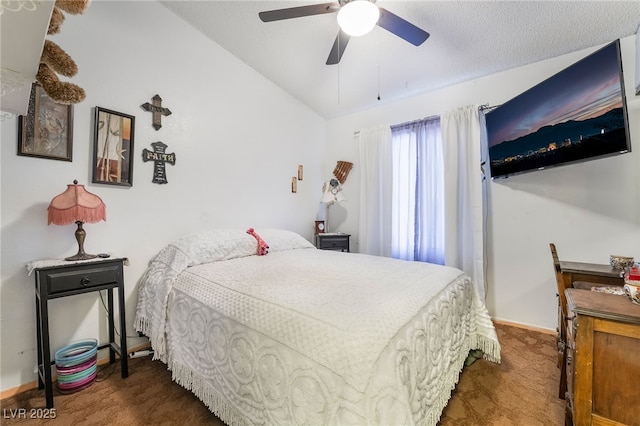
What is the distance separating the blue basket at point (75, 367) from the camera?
157 cm

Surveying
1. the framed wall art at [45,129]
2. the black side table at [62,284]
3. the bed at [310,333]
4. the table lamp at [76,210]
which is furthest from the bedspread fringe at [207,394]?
the framed wall art at [45,129]

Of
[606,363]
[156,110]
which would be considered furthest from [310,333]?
[156,110]

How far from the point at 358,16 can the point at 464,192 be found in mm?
2129

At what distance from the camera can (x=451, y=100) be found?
3.07 meters

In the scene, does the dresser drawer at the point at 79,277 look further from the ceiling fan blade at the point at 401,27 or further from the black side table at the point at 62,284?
the ceiling fan blade at the point at 401,27

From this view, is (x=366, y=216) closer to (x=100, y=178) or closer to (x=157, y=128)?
(x=157, y=128)

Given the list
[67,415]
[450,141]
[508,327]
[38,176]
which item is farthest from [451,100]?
[67,415]

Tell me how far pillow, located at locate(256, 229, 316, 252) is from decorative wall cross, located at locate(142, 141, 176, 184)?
98cm

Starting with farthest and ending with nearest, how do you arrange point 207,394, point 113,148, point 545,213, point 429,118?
1. point 429,118
2. point 545,213
3. point 113,148
4. point 207,394

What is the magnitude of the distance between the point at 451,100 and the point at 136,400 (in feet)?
13.0

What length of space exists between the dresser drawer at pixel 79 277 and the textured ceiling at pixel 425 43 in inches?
86.4

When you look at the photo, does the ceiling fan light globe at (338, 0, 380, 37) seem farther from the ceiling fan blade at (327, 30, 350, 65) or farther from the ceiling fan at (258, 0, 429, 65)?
the ceiling fan blade at (327, 30, 350, 65)

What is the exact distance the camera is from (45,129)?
165 centimetres

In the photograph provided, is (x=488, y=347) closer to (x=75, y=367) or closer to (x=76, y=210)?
(x=75, y=367)
